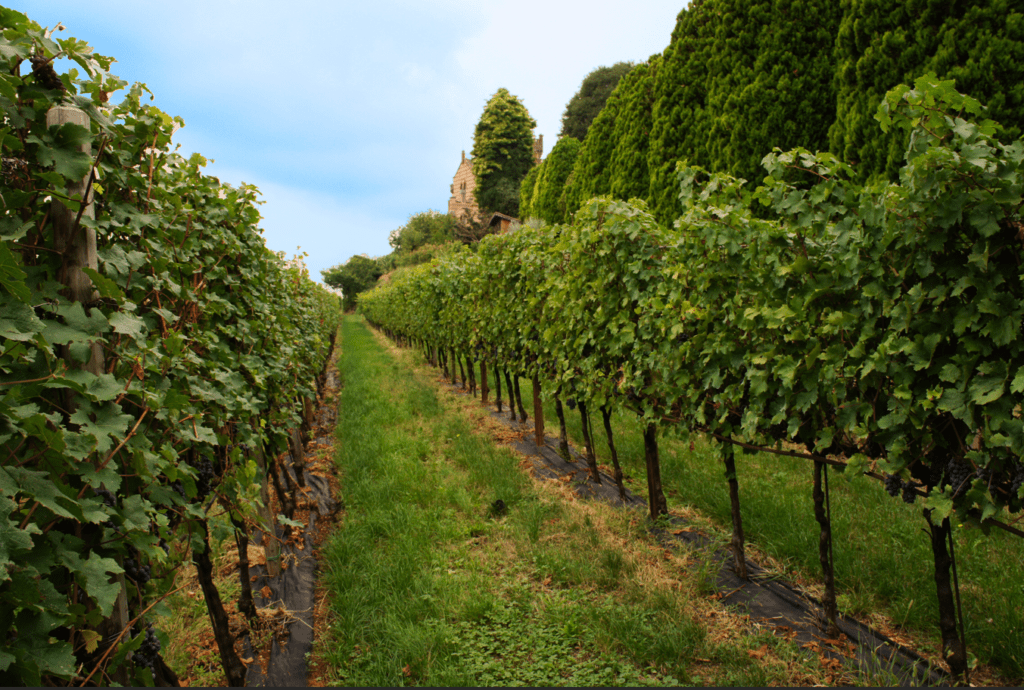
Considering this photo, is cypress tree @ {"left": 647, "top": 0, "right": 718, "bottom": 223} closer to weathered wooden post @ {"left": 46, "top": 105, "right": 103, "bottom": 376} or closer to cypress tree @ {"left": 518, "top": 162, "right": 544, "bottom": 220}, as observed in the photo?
weathered wooden post @ {"left": 46, "top": 105, "right": 103, "bottom": 376}

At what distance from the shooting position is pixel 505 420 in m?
8.55

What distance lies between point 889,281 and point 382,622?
3340 millimetres

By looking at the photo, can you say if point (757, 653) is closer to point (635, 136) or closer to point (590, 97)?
point (635, 136)

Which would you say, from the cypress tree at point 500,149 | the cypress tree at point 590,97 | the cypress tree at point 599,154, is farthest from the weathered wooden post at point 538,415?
the cypress tree at point 500,149

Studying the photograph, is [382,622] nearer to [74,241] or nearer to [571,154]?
[74,241]

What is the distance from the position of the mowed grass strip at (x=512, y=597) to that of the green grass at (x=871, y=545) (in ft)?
2.41

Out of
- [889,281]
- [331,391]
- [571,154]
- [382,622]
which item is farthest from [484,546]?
[571,154]

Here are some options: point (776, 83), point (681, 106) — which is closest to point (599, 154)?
point (681, 106)

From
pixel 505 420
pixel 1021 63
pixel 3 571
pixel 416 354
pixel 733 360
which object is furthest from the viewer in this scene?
pixel 416 354

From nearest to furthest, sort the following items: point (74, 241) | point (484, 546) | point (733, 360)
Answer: point (74, 241) → point (733, 360) → point (484, 546)

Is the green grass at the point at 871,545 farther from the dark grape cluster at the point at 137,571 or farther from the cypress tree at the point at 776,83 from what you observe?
the cypress tree at the point at 776,83

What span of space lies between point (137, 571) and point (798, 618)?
11.4ft

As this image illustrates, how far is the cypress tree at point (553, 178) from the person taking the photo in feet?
57.8

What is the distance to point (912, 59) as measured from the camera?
549 cm
